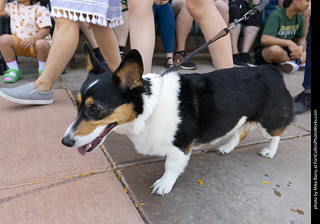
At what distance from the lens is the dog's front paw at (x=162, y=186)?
1788 millimetres

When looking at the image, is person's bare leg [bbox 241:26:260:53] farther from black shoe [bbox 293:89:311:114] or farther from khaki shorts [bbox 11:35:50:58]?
khaki shorts [bbox 11:35:50:58]

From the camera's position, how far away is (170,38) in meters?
5.25

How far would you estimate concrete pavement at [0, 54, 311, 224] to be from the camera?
1586mm

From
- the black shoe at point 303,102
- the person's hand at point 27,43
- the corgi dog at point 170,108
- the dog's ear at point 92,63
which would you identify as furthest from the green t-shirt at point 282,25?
the dog's ear at point 92,63

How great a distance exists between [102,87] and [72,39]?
61.6 inches

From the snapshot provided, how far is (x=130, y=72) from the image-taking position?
160 centimetres

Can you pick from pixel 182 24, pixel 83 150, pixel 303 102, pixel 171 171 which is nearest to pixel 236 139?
pixel 171 171

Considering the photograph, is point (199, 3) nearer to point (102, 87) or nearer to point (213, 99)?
point (213, 99)

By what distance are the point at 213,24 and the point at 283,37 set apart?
3.81m

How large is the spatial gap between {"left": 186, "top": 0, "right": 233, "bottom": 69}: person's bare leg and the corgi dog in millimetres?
571

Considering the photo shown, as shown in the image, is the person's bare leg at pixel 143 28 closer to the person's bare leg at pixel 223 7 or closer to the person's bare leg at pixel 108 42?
the person's bare leg at pixel 108 42

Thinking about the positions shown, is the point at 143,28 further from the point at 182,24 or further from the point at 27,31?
the point at 182,24

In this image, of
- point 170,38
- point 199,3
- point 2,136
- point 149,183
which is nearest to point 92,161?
point 149,183

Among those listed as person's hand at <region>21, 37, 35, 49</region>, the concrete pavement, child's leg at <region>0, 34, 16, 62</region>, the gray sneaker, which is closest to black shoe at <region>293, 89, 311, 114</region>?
the concrete pavement
